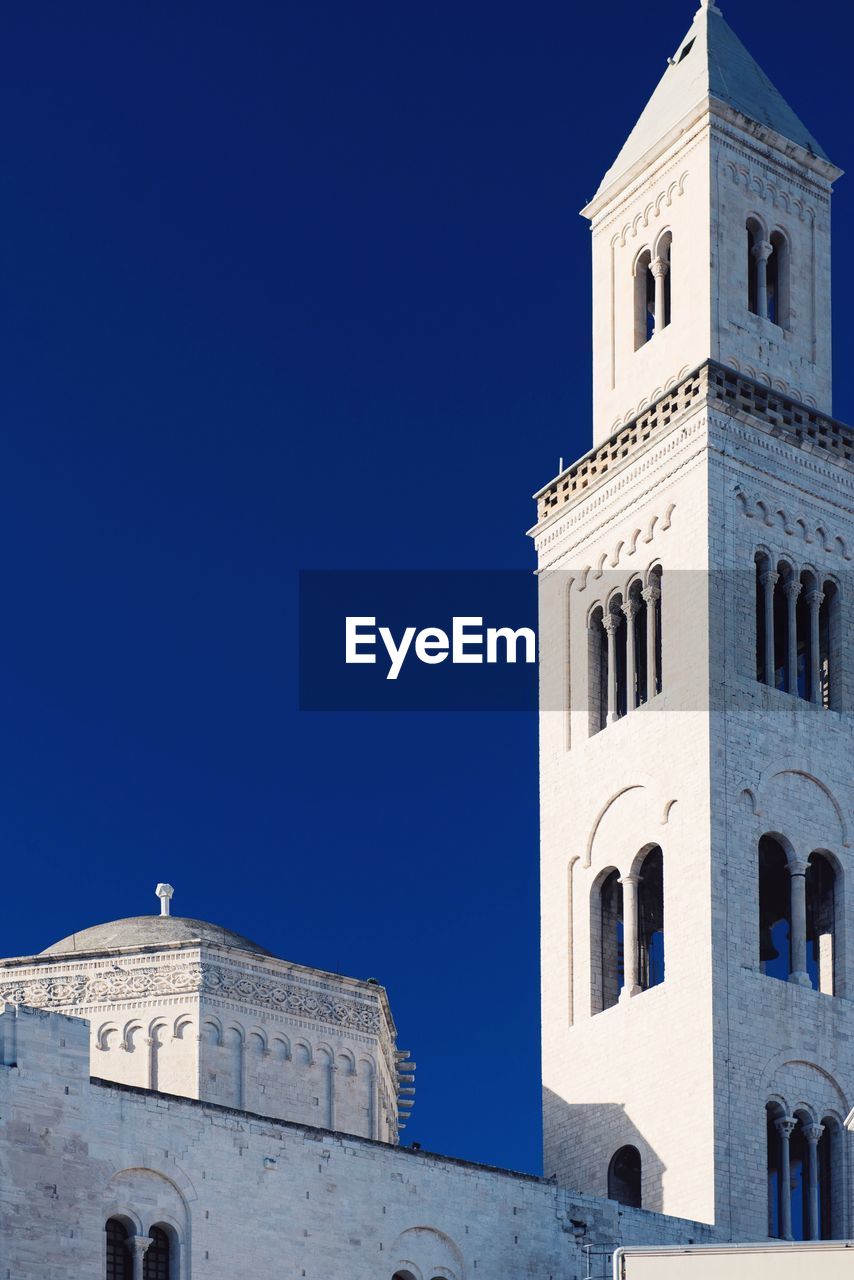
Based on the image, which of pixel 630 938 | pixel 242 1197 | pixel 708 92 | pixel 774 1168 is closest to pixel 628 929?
pixel 630 938

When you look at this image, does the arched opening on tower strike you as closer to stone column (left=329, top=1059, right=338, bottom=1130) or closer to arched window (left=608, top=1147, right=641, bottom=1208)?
arched window (left=608, top=1147, right=641, bottom=1208)

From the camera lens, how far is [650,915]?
55094 mm

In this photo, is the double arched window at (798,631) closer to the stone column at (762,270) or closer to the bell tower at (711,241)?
the bell tower at (711,241)

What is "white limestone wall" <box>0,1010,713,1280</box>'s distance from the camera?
42188mm

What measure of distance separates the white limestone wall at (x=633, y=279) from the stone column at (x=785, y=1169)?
1460 cm

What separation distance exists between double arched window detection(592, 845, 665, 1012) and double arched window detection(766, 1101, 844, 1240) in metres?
3.72

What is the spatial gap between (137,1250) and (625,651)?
1786cm

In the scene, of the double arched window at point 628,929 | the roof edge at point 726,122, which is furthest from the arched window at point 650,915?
the roof edge at point 726,122

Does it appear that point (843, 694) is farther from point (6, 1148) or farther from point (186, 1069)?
point (6, 1148)

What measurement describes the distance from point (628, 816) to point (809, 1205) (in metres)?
8.14

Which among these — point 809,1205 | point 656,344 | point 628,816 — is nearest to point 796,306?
point 656,344

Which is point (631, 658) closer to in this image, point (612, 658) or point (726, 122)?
point (612, 658)

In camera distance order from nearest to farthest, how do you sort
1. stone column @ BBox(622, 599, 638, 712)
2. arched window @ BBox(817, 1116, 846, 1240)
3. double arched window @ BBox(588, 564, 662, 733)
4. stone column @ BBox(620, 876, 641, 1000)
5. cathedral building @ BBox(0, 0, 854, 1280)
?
cathedral building @ BBox(0, 0, 854, 1280) < arched window @ BBox(817, 1116, 846, 1240) < stone column @ BBox(620, 876, 641, 1000) < double arched window @ BBox(588, 564, 662, 733) < stone column @ BBox(622, 599, 638, 712)

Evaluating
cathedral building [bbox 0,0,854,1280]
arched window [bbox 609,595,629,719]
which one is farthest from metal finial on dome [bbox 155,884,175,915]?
arched window [bbox 609,595,629,719]
